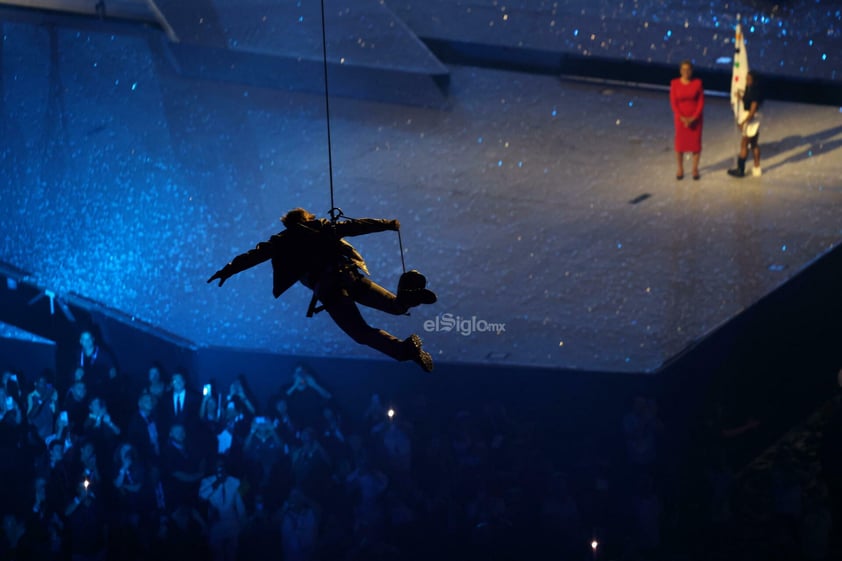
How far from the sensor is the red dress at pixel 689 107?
9.29 m

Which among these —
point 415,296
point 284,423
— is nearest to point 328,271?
point 415,296

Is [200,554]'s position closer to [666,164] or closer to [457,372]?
[457,372]

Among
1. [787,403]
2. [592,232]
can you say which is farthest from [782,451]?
[592,232]

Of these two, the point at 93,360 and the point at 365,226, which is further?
the point at 93,360

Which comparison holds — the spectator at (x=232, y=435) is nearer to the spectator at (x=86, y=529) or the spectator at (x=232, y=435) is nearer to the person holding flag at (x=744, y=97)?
the spectator at (x=86, y=529)

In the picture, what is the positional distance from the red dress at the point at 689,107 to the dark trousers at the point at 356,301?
5.02 meters

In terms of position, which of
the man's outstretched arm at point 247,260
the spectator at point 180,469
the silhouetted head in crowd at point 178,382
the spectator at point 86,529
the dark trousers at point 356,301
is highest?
the man's outstretched arm at point 247,260

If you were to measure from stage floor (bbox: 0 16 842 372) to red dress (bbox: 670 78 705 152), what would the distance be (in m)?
0.41

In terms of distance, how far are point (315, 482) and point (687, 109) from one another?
414cm

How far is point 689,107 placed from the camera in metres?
9.33

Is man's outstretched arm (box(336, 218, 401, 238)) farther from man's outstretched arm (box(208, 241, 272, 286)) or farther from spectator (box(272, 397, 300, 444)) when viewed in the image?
spectator (box(272, 397, 300, 444))

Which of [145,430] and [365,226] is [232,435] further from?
[365,226]

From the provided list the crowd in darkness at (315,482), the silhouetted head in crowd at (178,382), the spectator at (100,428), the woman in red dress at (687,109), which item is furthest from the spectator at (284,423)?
the woman in red dress at (687,109)

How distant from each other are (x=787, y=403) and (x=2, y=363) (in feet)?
19.5
